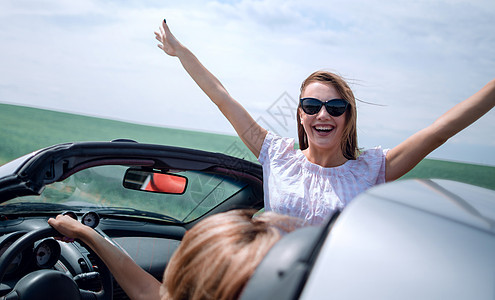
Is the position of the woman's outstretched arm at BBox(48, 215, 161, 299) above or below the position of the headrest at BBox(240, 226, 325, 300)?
below

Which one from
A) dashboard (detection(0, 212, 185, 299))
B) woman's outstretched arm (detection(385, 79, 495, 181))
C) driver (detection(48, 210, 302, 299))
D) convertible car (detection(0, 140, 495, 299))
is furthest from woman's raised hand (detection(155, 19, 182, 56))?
driver (detection(48, 210, 302, 299))

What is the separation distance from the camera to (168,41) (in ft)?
10.1

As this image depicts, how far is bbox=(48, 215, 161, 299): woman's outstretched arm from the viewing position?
179cm

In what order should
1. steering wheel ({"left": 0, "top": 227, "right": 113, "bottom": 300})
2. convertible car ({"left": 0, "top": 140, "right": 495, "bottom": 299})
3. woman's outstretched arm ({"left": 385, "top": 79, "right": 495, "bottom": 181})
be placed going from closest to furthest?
1. convertible car ({"left": 0, "top": 140, "right": 495, "bottom": 299})
2. steering wheel ({"left": 0, "top": 227, "right": 113, "bottom": 300})
3. woman's outstretched arm ({"left": 385, "top": 79, "right": 495, "bottom": 181})

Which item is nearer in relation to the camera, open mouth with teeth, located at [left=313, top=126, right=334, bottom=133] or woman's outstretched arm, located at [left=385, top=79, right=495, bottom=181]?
woman's outstretched arm, located at [left=385, top=79, right=495, bottom=181]

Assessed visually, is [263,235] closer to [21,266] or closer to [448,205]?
[448,205]

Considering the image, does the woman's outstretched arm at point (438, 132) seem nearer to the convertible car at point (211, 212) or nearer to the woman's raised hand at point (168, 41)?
the convertible car at point (211, 212)

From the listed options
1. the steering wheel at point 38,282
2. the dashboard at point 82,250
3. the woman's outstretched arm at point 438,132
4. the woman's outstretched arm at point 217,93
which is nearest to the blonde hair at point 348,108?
the woman's outstretched arm at point 438,132

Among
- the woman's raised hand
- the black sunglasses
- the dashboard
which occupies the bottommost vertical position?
the dashboard

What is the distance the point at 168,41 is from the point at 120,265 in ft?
5.68

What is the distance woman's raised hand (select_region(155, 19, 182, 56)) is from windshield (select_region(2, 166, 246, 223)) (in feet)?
2.82

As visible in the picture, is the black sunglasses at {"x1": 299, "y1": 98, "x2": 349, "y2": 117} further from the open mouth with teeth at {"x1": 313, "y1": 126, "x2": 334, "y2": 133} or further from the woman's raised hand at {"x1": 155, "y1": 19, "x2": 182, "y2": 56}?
the woman's raised hand at {"x1": 155, "y1": 19, "x2": 182, "y2": 56}

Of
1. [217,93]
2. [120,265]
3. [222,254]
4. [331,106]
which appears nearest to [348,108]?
[331,106]

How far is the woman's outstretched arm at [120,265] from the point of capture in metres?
1.79
